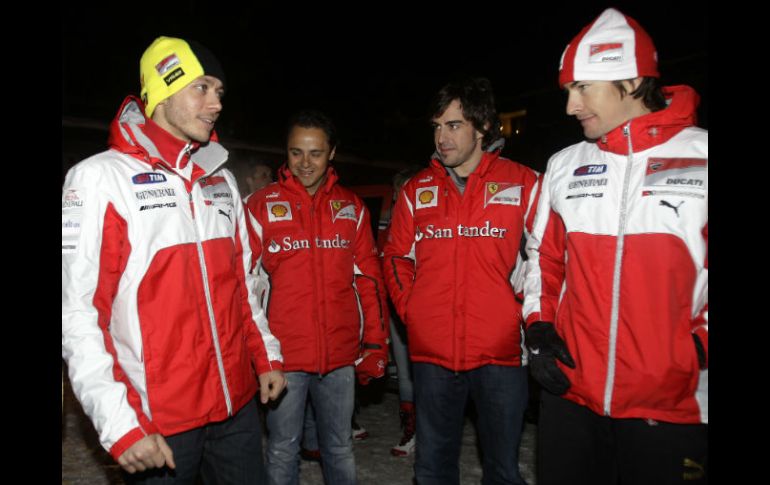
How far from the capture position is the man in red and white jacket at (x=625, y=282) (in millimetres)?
1854

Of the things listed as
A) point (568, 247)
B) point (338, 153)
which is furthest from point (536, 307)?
point (338, 153)

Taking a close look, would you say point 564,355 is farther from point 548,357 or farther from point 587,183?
point 587,183

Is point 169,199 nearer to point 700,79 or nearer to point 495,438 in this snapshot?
point 495,438

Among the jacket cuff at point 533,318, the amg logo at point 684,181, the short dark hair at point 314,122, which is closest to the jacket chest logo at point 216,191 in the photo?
the short dark hair at point 314,122

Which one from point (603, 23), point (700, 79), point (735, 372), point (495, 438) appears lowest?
point (495, 438)

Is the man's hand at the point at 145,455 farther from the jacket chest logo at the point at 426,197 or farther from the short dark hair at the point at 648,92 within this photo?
the short dark hair at the point at 648,92

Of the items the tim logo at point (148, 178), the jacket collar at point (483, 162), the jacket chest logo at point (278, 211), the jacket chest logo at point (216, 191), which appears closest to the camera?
the tim logo at point (148, 178)

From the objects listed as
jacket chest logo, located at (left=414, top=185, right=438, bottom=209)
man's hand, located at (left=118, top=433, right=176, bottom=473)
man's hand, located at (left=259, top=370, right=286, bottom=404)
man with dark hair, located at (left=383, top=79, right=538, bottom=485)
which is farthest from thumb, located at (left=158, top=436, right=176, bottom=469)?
jacket chest logo, located at (left=414, top=185, right=438, bottom=209)

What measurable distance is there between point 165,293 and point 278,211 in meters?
1.24

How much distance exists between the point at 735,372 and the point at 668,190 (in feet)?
2.36

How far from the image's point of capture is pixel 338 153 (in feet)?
34.8

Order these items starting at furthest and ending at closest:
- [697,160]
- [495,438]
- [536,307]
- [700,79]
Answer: [700,79] < [495,438] < [536,307] < [697,160]

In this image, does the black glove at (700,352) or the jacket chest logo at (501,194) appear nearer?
the black glove at (700,352)

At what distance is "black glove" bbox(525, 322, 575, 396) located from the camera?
2.11 meters
